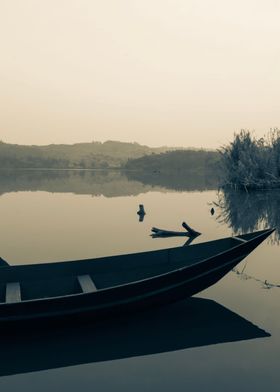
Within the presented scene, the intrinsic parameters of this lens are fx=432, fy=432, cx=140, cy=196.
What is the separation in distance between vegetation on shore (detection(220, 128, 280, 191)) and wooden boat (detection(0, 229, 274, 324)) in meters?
37.6

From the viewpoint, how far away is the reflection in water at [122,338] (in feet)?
24.4

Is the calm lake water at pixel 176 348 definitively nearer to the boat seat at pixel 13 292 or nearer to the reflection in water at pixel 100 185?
the boat seat at pixel 13 292

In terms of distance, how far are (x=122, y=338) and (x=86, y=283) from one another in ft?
4.93

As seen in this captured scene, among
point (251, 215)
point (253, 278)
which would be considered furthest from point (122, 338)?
point (251, 215)

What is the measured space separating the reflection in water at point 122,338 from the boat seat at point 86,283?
730 mm

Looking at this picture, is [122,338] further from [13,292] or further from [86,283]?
[13,292]

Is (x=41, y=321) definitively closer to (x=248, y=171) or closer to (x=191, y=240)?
(x=191, y=240)

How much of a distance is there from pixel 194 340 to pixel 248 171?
41.2 m

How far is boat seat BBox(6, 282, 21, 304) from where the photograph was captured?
8.02m

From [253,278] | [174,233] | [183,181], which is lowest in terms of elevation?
[253,278]

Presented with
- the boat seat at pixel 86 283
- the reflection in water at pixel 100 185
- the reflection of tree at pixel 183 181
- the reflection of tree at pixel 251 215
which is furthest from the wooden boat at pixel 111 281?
the reflection of tree at pixel 183 181

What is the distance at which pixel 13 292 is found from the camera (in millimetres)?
8469

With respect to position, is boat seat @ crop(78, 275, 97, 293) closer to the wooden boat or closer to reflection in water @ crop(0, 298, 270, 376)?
the wooden boat

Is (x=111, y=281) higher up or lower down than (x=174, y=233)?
higher up
